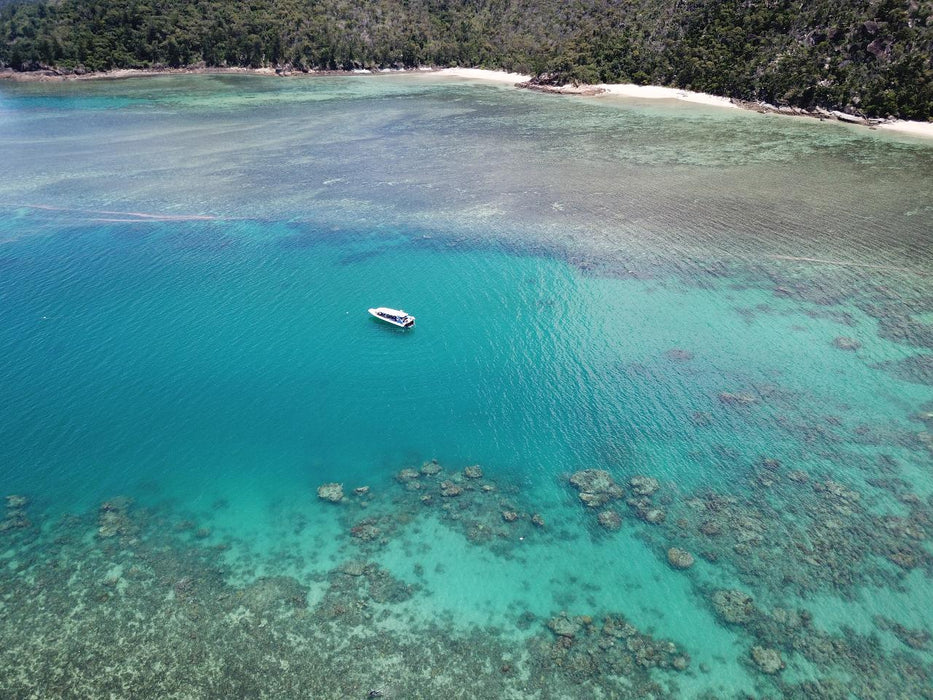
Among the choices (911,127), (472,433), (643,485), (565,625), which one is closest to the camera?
(565,625)

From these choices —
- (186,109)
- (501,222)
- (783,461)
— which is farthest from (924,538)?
(186,109)

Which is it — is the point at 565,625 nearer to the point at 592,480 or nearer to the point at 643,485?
the point at 592,480

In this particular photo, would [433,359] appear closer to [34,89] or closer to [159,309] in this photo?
[159,309]

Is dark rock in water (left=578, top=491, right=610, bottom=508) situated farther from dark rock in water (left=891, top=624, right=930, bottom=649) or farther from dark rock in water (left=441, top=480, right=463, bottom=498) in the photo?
dark rock in water (left=891, top=624, right=930, bottom=649)

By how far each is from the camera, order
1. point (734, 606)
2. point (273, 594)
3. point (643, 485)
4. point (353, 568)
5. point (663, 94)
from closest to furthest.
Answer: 1. point (734, 606)
2. point (273, 594)
3. point (353, 568)
4. point (643, 485)
5. point (663, 94)

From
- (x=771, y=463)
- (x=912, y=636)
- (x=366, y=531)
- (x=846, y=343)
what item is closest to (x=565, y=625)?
(x=366, y=531)

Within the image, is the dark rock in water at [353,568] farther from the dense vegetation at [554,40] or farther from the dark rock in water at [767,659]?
the dense vegetation at [554,40]
